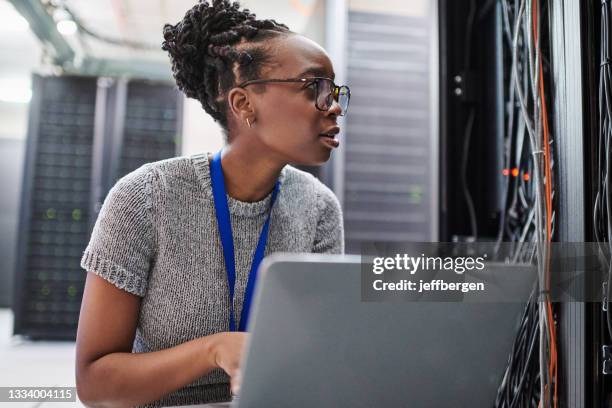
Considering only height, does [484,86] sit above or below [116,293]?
above

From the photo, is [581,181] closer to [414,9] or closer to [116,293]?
[116,293]

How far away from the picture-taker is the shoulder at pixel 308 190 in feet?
3.92

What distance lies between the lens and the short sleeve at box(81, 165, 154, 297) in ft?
2.87

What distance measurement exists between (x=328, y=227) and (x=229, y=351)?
1.85ft

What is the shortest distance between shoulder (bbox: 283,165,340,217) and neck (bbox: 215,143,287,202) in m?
0.10

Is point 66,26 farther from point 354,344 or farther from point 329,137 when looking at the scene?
point 354,344

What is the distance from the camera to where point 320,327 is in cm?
54

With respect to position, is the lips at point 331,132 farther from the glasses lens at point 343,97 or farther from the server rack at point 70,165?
the server rack at point 70,165

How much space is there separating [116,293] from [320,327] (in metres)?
0.50

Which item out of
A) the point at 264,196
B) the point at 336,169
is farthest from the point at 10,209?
the point at 264,196

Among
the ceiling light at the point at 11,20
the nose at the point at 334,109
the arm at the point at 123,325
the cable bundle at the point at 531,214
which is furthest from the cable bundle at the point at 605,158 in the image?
the ceiling light at the point at 11,20

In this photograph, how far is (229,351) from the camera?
70cm

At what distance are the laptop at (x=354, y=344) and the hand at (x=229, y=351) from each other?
13 centimetres

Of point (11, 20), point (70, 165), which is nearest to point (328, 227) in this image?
point (70, 165)
